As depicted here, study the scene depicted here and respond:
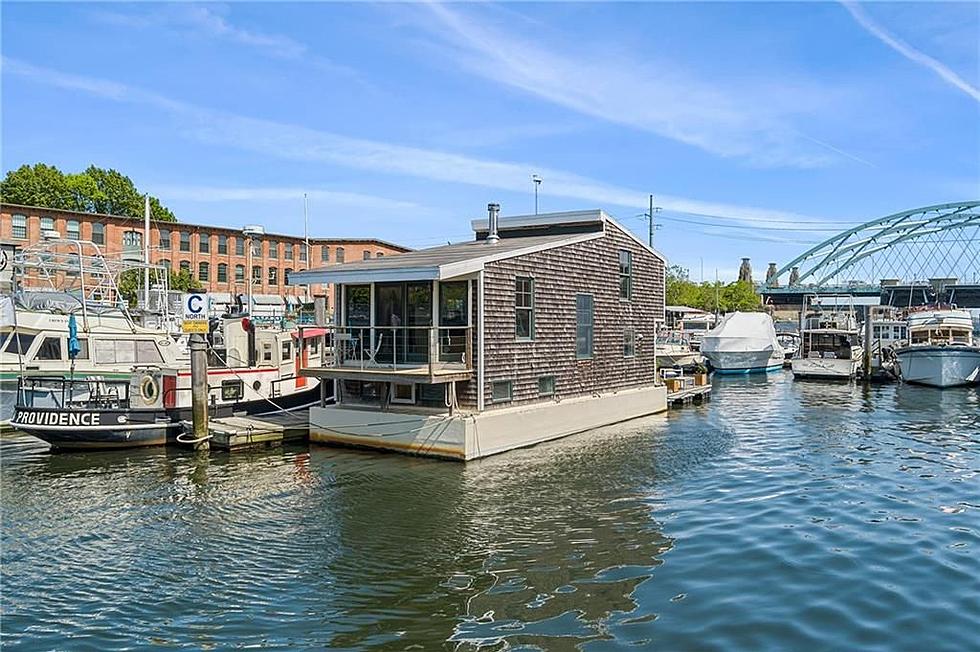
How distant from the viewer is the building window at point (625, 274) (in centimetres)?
2564

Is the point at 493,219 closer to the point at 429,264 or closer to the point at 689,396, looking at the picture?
the point at 429,264

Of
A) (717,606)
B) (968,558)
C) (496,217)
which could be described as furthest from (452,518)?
(496,217)

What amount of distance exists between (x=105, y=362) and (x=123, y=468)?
30.3 feet

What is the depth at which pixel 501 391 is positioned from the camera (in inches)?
803

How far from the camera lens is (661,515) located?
1409cm

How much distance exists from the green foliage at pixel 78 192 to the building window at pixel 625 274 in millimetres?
54049

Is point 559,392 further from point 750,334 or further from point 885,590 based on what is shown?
point 750,334

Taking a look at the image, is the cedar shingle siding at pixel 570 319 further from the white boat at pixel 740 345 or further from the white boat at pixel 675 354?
the white boat at pixel 740 345

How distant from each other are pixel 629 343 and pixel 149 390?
14.9 metres

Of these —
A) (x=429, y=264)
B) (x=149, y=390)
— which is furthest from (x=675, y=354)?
(x=149, y=390)

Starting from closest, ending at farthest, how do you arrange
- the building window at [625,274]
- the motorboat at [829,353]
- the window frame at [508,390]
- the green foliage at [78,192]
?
the window frame at [508,390], the building window at [625,274], the motorboat at [829,353], the green foliage at [78,192]

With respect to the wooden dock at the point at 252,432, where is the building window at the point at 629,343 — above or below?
above

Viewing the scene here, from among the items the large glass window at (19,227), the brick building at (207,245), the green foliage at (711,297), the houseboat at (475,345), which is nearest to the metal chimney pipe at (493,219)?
the houseboat at (475,345)

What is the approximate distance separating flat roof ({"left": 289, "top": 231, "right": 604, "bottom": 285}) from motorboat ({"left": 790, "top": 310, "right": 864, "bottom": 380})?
27.9m
